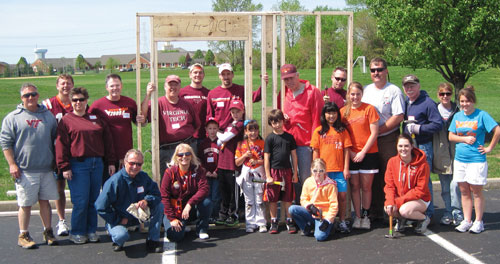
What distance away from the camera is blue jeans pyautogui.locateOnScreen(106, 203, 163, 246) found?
17.2 ft

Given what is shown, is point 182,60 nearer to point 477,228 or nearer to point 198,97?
point 198,97

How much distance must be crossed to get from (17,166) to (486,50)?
1141cm

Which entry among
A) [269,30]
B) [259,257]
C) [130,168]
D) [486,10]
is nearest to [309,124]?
[269,30]

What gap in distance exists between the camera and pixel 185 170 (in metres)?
5.73

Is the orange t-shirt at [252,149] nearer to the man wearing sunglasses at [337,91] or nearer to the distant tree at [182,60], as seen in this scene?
the man wearing sunglasses at [337,91]

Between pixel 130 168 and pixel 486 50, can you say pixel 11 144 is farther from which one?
pixel 486 50

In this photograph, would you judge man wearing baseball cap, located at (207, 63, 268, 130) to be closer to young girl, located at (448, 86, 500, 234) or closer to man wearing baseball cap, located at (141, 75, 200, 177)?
man wearing baseball cap, located at (141, 75, 200, 177)

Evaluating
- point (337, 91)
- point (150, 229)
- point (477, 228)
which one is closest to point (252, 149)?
point (337, 91)

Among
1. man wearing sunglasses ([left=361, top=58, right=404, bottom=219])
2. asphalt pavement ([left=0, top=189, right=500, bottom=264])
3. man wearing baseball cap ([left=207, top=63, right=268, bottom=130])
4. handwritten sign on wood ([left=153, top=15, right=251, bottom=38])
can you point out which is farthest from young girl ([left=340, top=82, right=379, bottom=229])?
handwritten sign on wood ([left=153, top=15, right=251, bottom=38])

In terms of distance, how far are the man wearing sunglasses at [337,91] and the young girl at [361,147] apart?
0.45 meters

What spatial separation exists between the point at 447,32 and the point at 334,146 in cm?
791

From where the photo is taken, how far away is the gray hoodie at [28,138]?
5316 mm

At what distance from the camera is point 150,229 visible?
5332 mm

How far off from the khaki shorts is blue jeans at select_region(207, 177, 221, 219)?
1.87m
